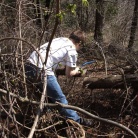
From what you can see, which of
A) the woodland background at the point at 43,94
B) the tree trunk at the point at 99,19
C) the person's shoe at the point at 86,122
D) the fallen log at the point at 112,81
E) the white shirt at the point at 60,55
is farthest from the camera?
the tree trunk at the point at 99,19

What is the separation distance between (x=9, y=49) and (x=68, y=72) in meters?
1.16

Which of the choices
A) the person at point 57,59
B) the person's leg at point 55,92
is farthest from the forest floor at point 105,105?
the person at point 57,59

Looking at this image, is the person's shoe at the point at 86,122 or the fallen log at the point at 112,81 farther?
the fallen log at the point at 112,81

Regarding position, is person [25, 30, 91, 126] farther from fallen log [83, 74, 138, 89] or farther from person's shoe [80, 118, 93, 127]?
fallen log [83, 74, 138, 89]

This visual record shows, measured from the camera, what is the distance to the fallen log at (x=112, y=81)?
194 inches

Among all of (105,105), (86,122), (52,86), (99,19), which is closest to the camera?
(52,86)

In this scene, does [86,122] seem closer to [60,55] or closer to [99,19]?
[60,55]

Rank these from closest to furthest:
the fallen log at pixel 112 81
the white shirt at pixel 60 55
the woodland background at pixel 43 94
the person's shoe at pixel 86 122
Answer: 1. the woodland background at pixel 43 94
2. the white shirt at pixel 60 55
3. the person's shoe at pixel 86 122
4. the fallen log at pixel 112 81

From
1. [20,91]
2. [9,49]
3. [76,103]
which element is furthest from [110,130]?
[9,49]

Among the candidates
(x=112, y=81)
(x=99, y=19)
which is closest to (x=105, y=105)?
(x=112, y=81)

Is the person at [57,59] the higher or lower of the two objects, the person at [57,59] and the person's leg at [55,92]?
the higher

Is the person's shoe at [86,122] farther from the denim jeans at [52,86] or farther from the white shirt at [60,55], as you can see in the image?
the white shirt at [60,55]

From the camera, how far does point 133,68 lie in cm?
552

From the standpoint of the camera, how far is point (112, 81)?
504cm
